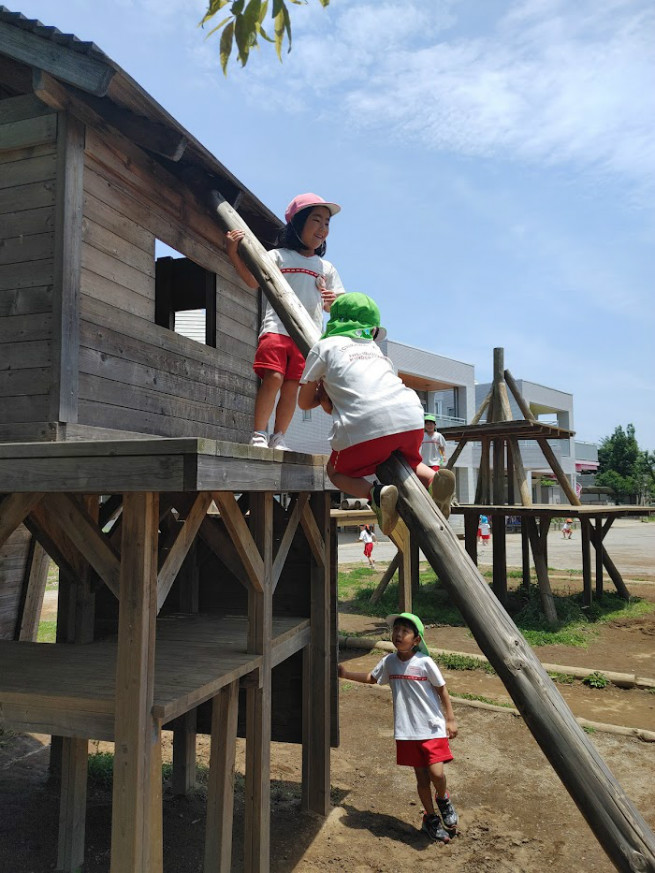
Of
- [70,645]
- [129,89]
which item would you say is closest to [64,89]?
[129,89]

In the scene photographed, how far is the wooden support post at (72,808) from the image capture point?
445cm

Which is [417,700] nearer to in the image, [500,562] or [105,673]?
[105,673]

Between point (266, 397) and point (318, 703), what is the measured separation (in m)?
2.36

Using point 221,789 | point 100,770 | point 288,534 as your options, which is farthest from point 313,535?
point 100,770

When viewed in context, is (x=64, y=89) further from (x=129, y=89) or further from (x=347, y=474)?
Result: (x=347, y=474)

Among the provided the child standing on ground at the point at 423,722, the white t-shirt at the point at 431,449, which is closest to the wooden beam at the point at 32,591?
the child standing on ground at the point at 423,722

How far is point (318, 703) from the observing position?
4941 millimetres

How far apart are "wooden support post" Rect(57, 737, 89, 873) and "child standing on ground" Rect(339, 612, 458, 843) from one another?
6.23 ft

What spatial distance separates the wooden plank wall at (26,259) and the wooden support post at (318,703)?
2.34 m

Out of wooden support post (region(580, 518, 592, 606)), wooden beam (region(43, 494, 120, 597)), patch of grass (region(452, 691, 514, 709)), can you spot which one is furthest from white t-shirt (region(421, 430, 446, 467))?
Answer: wooden beam (region(43, 494, 120, 597))

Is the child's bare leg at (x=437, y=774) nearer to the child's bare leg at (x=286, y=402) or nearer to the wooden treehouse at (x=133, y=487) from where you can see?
the wooden treehouse at (x=133, y=487)

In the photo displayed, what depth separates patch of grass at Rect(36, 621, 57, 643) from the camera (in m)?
10.2

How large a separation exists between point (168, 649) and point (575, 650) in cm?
775

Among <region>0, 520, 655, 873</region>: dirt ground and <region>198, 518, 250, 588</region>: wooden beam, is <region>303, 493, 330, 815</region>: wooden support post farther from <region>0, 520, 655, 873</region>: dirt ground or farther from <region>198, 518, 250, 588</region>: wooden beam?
<region>198, 518, 250, 588</region>: wooden beam
